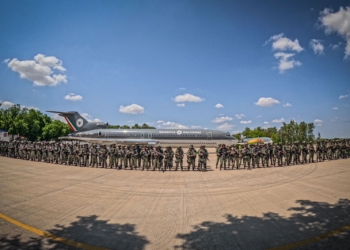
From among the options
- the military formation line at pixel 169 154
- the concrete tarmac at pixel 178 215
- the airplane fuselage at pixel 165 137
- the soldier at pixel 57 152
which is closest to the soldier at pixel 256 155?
the military formation line at pixel 169 154

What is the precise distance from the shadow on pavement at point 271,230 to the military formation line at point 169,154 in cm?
800

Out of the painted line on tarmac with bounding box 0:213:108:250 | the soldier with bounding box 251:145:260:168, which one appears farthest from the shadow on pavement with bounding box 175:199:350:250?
the soldier with bounding box 251:145:260:168

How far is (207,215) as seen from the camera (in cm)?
538

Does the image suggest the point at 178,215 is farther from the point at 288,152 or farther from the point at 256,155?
the point at 288,152

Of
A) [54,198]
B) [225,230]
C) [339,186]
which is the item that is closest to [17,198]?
[54,198]

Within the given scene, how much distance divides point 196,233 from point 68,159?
1577 cm

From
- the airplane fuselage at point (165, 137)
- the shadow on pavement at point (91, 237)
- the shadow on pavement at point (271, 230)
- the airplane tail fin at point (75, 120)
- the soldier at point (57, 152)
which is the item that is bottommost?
the shadow on pavement at point (91, 237)

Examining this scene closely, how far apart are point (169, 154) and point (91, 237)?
372 inches

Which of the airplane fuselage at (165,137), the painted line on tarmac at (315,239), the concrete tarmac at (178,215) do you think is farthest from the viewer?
the airplane fuselage at (165,137)

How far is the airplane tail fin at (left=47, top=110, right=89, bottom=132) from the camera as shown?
37.2 m

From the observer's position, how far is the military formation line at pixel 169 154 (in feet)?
44.4

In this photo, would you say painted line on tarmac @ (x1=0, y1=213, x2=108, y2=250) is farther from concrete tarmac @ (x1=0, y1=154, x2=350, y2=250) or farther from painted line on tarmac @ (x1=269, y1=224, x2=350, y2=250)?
painted line on tarmac @ (x1=269, y1=224, x2=350, y2=250)

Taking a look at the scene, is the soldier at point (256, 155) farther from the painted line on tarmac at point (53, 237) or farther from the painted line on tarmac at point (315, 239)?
the painted line on tarmac at point (53, 237)

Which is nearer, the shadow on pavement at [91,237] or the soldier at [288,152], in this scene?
the shadow on pavement at [91,237]
